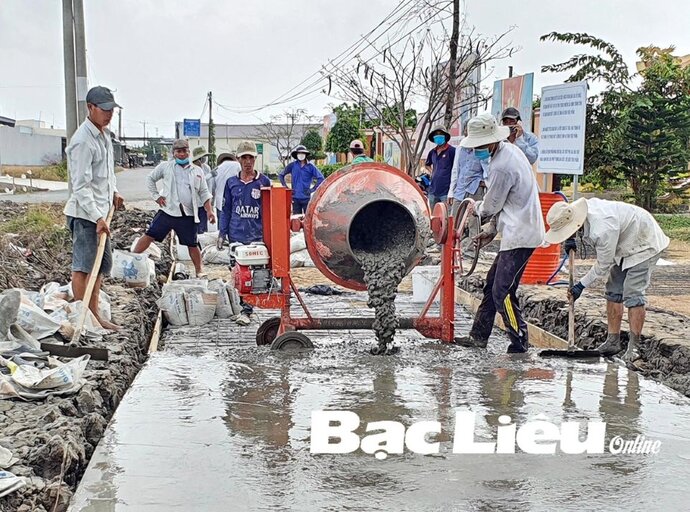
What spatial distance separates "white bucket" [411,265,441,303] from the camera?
8555 mm

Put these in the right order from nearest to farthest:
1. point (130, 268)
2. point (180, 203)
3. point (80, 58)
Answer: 1. point (130, 268)
2. point (180, 203)
3. point (80, 58)

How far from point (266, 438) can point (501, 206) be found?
2.99 meters

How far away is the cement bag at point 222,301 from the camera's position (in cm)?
788

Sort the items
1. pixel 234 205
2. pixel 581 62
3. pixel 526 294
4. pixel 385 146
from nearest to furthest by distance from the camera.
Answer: pixel 234 205, pixel 526 294, pixel 581 62, pixel 385 146

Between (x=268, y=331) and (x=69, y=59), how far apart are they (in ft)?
24.0

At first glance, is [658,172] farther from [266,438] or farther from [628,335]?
[266,438]

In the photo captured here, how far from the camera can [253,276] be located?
6.45 m

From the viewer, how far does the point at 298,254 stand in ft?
38.7

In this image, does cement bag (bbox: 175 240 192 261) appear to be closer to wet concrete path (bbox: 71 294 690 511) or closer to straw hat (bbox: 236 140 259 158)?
straw hat (bbox: 236 140 259 158)

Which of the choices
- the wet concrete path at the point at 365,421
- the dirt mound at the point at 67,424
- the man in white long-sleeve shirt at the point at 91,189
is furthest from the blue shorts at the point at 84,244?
the wet concrete path at the point at 365,421

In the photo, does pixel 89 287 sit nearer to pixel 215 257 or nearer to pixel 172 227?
pixel 172 227

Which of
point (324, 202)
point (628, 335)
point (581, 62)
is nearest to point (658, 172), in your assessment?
point (581, 62)

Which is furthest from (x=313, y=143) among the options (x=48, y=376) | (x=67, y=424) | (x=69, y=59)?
(x=67, y=424)

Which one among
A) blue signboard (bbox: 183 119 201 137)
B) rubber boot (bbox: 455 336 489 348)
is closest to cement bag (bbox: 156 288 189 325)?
rubber boot (bbox: 455 336 489 348)
